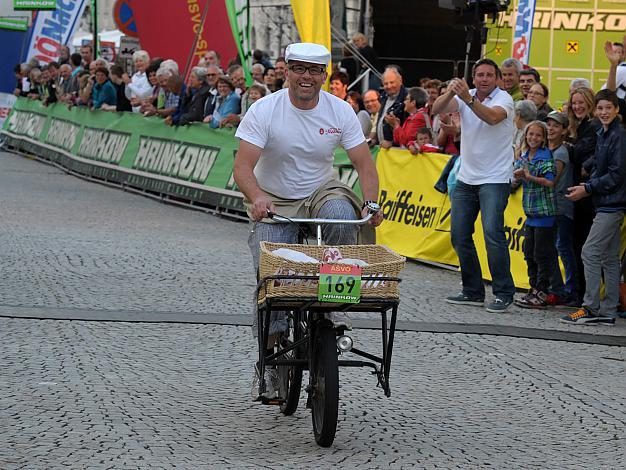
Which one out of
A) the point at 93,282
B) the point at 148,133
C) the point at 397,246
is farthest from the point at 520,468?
the point at 148,133

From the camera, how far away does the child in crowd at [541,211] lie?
1138 cm

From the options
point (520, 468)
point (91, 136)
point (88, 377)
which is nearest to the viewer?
point (520, 468)

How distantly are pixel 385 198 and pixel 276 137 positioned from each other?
27.3ft

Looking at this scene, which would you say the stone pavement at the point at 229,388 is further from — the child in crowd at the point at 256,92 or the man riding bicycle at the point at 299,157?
the child in crowd at the point at 256,92

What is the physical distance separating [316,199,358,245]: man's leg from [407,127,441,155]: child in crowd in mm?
7583

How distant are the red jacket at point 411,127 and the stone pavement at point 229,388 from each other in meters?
2.23

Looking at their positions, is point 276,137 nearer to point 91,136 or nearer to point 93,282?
point 93,282

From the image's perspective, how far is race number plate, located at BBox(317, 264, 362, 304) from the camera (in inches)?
237

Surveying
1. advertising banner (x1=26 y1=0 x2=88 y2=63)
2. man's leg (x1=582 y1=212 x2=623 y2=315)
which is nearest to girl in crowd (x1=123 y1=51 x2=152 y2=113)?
advertising banner (x1=26 y1=0 x2=88 y2=63)

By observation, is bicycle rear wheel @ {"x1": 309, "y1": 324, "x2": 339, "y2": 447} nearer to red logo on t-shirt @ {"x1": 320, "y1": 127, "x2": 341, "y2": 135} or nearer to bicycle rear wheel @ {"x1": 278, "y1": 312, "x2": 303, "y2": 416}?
bicycle rear wheel @ {"x1": 278, "y1": 312, "x2": 303, "y2": 416}

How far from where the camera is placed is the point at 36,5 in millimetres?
31484

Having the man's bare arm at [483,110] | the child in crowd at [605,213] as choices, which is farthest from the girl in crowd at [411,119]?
the child in crowd at [605,213]

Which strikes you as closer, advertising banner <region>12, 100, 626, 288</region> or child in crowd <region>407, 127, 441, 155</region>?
advertising banner <region>12, 100, 626, 288</region>

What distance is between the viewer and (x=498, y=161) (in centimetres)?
1102
